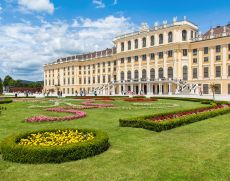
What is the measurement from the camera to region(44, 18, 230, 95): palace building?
53.2 meters

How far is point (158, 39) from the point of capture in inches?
2440

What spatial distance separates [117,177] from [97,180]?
485 mm

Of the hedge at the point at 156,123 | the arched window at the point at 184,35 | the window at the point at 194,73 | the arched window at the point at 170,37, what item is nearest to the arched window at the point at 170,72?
the window at the point at 194,73

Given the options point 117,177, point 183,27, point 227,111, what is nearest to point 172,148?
point 117,177

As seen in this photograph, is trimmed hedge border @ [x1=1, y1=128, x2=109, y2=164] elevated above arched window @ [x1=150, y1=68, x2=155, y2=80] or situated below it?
below

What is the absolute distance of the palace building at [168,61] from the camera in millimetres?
53250

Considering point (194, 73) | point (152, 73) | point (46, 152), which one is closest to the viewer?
point (46, 152)

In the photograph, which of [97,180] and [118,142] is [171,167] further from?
[118,142]

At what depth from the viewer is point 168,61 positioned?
59688 mm

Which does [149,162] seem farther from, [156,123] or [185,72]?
[185,72]

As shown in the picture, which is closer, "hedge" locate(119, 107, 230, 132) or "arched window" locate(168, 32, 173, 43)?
"hedge" locate(119, 107, 230, 132)

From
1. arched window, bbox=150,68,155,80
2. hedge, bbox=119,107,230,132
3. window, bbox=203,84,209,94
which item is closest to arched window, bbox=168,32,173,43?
arched window, bbox=150,68,155,80

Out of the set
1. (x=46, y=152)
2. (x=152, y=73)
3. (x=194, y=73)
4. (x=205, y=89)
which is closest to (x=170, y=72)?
(x=152, y=73)

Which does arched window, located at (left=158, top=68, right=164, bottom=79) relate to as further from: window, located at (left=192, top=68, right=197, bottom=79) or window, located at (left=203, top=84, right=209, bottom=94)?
window, located at (left=203, top=84, right=209, bottom=94)
